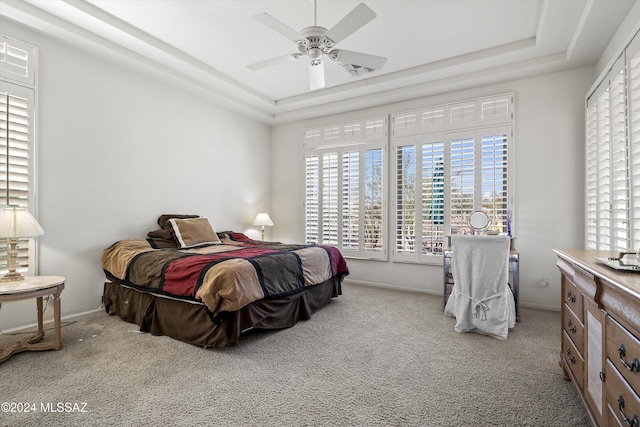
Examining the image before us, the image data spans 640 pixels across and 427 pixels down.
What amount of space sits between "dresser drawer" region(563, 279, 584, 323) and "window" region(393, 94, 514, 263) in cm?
186

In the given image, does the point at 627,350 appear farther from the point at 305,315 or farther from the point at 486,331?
the point at 305,315

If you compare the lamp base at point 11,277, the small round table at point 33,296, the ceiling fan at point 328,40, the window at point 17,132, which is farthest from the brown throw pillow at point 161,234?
the ceiling fan at point 328,40

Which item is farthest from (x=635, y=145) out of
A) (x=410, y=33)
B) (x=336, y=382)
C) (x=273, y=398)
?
(x=273, y=398)

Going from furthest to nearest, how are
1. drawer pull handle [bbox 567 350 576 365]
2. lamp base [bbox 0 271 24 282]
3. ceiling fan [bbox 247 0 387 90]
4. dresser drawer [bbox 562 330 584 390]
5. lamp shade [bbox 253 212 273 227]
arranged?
lamp shade [bbox 253 212 273 227] → lamp base [bbox 0 271 24 282] → ceiling fan [bbox 247 0 387 90] → drawer pull handle [bbox 567 350 576 365] → dresser drawer [bbox 562 330 584 390]

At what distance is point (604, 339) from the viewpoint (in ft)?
4.58

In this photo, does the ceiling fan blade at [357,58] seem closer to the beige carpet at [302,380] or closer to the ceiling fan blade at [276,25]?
the ceiling fan blade at [276,25]

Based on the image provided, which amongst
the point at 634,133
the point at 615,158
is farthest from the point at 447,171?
the point at 634,133

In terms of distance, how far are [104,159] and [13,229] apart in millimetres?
1404

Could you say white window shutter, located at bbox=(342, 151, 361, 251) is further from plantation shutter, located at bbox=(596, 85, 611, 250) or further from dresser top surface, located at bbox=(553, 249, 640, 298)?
dresser top surface, located at bbox=(553, 249, 640, 298)

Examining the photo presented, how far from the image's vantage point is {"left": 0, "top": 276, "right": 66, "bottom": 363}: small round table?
229 cm

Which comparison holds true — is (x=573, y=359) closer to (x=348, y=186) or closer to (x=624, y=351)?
(x=624, y=351)

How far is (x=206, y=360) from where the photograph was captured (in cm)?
241

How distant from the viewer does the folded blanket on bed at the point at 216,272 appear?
2.51 meters

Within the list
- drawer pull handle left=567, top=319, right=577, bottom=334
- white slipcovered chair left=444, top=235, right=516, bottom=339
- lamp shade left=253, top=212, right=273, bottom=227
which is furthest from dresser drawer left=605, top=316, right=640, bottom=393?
lamp shade left=253, top=212, right=273, bottom=227
